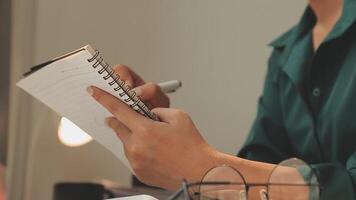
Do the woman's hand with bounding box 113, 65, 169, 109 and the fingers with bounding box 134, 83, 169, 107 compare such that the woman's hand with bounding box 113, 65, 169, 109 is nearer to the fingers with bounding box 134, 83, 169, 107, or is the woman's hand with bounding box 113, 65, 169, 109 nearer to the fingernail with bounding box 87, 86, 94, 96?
the fingers with bounding box 134, 83, 169, 107

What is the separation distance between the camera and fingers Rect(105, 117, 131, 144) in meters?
0.62

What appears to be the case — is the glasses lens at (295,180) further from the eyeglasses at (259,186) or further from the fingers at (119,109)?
the fingers at (119,109)

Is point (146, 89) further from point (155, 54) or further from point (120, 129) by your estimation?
point (155, 54)

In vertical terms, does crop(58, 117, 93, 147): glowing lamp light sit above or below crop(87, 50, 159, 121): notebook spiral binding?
below

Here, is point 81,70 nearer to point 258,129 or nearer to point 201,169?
point 201,169

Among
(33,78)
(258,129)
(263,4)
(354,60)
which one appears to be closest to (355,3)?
(354,60)

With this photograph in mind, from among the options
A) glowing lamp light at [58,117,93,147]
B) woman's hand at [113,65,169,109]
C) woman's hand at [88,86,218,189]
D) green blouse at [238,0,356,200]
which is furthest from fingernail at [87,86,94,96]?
glowing lamp light at [58,117,93,147]

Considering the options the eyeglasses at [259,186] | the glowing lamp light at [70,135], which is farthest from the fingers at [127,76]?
the glowing lamp light at [70,135]

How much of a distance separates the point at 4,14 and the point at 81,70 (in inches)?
23.5

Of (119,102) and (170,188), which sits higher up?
(119,102)

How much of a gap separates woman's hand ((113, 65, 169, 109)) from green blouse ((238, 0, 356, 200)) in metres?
0.25

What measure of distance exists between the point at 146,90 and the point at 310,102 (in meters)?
0.31

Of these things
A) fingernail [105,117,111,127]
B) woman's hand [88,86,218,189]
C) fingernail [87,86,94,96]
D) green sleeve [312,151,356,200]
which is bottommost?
green sleeve [312,151,356,200]

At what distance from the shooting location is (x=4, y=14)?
1086 millimetres
